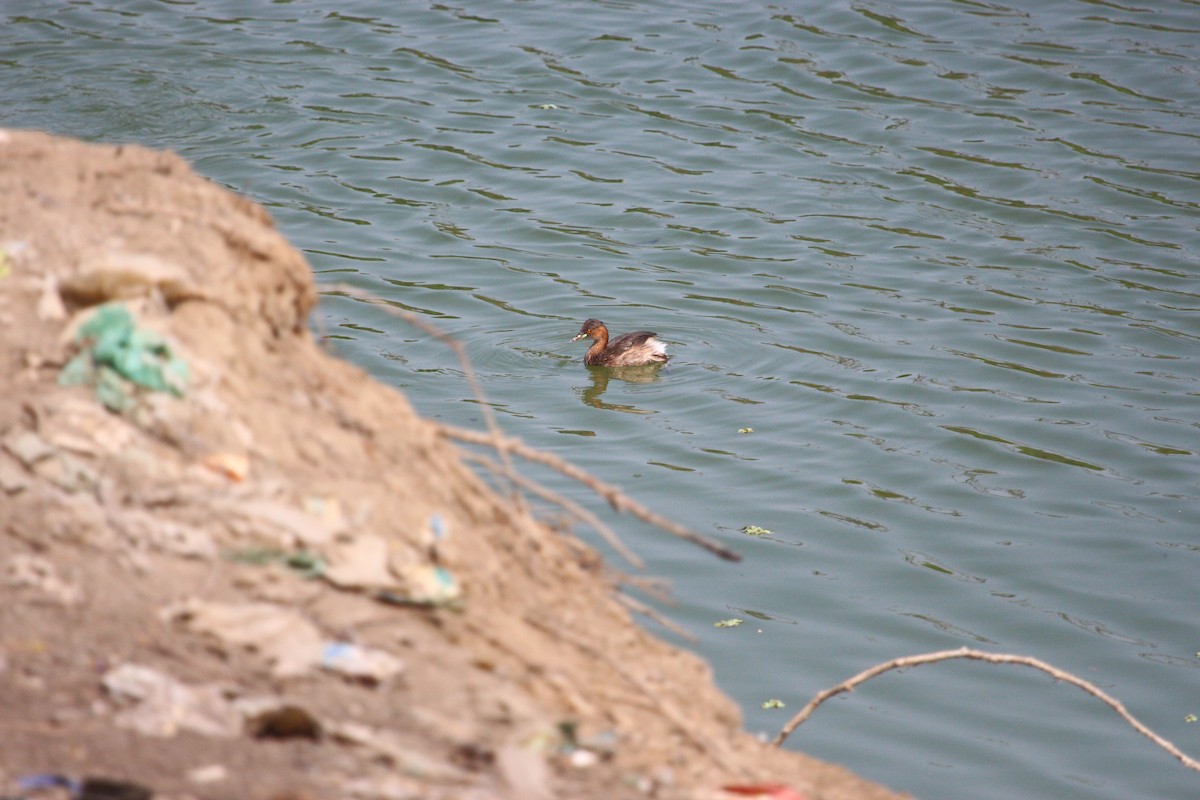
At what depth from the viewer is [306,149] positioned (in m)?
13.8

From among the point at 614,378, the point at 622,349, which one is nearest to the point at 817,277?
the point at 622,349

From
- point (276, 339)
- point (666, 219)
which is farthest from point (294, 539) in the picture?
point (666, 219)

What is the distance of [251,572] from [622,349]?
23.9 ft

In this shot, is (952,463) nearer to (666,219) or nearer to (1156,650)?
(1156,650)

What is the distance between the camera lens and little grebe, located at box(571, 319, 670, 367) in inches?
400

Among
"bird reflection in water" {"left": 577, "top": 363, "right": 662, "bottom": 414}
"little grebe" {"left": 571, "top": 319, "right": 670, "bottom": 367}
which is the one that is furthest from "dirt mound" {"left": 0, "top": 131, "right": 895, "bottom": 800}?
"little grebe" {"left": 571, "top": 319, "right": 670, "bottom": 367}

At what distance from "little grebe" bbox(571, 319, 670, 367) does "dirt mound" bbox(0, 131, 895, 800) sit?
6.54m

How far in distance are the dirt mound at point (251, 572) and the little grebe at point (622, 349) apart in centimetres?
654

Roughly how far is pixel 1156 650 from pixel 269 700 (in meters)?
5.43

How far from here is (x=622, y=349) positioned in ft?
33.3

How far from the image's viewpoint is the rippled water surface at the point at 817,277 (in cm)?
671

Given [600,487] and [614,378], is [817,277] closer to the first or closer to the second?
[614,378]

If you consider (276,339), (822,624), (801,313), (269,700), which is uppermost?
(276,339)

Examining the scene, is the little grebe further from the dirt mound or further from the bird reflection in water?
the dirt mound
